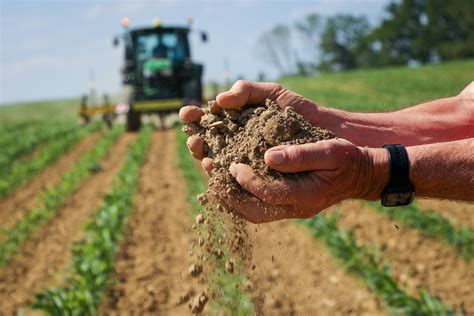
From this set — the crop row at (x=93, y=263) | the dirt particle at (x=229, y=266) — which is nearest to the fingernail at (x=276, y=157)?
the dirt particle at (x=229, y=266)

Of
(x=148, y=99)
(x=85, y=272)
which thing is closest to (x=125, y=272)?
(x=85, y=272)

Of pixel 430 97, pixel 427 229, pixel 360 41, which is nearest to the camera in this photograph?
pixel 430 97

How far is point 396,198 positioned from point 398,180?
3.3 inches

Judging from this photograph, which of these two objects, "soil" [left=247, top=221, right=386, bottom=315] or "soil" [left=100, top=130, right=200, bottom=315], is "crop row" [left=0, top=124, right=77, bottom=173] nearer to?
"soil" [left=100, top=130, right=200, bottom=315]

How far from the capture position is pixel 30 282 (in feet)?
19.2

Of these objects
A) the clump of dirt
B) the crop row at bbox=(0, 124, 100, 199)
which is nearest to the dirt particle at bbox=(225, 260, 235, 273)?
the clump of dirt

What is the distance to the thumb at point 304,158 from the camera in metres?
2.28

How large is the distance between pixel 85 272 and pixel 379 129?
296cm

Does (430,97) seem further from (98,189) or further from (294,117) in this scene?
(98,189)

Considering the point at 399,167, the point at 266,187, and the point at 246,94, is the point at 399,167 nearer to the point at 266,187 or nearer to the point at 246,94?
the point at 266,187

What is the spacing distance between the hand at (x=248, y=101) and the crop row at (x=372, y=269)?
5.52ft

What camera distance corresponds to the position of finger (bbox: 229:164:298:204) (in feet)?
7.67

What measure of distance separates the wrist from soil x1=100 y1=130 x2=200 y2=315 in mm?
1075

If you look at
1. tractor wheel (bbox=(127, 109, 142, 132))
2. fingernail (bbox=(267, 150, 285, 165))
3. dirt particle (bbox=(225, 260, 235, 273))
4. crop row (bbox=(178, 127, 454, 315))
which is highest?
fingernail (bbox=(267, 150, 285, 165))
